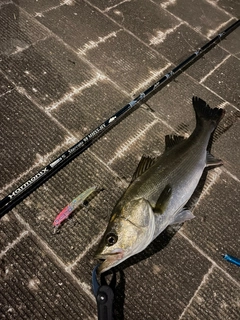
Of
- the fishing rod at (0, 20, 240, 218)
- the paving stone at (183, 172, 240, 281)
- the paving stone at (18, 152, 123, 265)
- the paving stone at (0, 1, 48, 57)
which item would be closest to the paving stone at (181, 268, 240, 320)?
the paving stone at (183, 172, 240, 281)

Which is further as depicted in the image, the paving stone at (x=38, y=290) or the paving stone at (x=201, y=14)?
the paving stone at (x=201, y=14)

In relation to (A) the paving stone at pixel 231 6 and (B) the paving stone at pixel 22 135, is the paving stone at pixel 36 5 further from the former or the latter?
(A) the paving stone at pixel 231 6

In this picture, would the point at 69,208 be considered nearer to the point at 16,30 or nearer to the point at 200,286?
the point at 200,286

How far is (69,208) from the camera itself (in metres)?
3.32

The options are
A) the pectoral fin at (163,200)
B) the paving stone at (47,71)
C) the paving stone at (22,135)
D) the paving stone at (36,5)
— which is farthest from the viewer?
the paving stone at (36,5)

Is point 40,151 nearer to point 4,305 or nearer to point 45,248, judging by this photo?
point 45,248

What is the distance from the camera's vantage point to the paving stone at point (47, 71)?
14.0 ft

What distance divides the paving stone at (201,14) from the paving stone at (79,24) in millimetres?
1430

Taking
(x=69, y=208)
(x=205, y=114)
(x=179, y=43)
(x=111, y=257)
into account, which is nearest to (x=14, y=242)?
(x=69, y=208)

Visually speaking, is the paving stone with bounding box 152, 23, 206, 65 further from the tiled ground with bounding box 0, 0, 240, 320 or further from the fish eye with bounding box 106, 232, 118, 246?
the fish eye with bounding box 106, 232, 118, 246

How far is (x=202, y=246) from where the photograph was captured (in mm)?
3428

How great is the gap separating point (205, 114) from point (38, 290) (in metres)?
2.97

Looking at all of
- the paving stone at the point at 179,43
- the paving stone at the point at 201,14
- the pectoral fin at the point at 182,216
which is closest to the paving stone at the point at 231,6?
the paving stone at the point at 201,14

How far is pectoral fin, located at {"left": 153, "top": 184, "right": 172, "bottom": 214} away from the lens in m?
3.00
